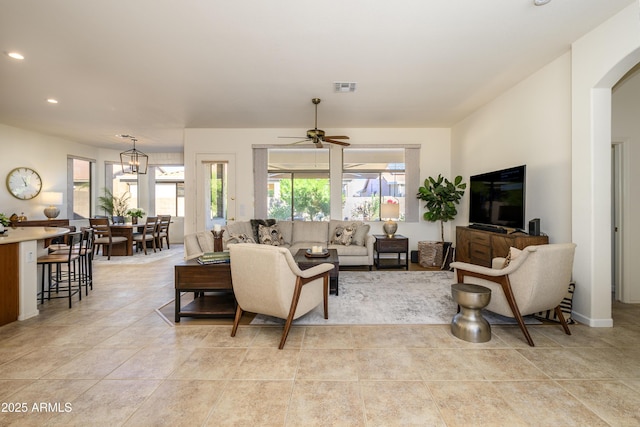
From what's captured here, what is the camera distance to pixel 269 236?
5.52 m

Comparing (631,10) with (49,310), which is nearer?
(631,10)

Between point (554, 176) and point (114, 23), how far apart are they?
4912 millimetres

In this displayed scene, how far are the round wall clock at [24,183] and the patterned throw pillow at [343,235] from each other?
6.88m

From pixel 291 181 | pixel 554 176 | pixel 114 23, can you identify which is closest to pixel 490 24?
pixel 554 176

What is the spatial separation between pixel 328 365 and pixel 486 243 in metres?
2.96

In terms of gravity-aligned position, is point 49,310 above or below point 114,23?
below

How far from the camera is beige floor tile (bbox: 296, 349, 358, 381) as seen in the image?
2096 millimetres

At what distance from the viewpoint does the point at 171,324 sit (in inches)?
119

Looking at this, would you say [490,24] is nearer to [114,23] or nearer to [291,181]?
[114,23]

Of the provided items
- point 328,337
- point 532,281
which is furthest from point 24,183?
point 532,281

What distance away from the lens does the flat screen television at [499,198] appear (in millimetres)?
3689

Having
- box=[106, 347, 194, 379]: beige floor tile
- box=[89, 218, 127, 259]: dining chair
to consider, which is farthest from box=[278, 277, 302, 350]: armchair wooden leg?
box=[89, 218, 127, 259]: dining chair

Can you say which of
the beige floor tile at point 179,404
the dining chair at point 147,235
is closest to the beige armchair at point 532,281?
the beige floor tile at point 179,404

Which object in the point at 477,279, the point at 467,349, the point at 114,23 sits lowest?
the point at 467,349
